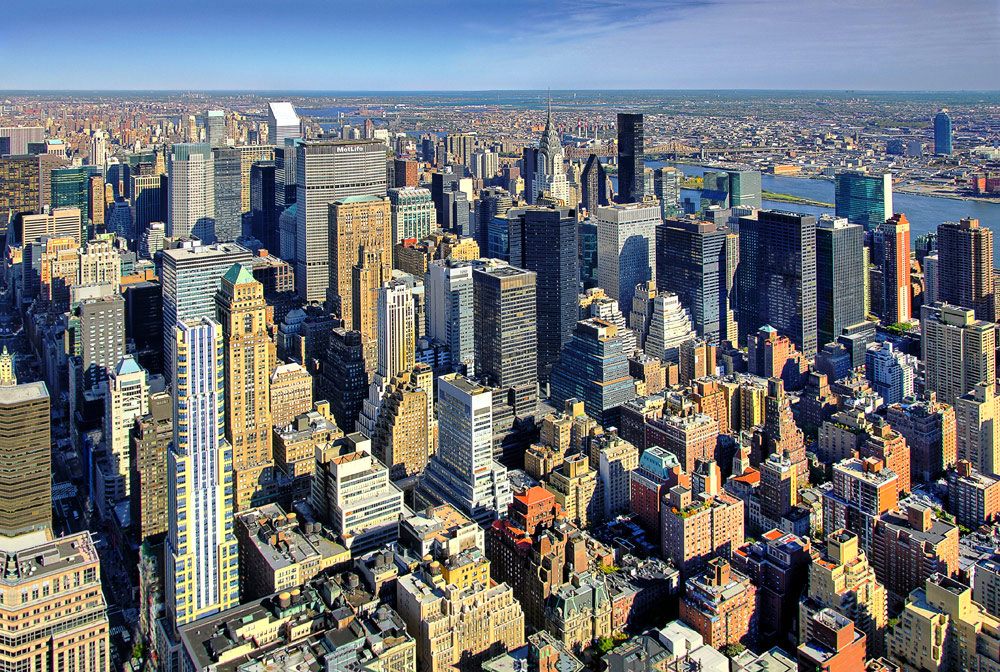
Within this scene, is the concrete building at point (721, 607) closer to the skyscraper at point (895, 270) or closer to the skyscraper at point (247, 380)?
the skyscraper at point (247, 380)

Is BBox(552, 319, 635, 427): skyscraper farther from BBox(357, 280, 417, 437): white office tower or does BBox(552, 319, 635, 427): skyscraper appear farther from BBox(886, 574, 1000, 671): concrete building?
BBox(886, 574, 1000, 671): concrete building

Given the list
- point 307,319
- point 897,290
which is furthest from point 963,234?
point 307,319

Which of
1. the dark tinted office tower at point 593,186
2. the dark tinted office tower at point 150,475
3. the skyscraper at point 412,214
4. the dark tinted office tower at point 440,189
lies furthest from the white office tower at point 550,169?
the dark tinted office tower at point 150,475

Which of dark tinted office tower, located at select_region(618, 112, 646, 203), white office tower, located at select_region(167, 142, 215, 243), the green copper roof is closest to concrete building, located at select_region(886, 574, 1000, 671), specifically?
the green copper roof

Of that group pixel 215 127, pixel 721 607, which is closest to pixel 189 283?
pixel 721 607

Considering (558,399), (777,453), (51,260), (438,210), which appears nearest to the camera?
(777,453)

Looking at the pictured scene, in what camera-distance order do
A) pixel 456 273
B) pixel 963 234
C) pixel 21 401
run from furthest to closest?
1. pixel 963 234
2. pixel 456 273
3. pixel 21 401

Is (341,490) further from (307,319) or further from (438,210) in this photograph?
(438,210)
